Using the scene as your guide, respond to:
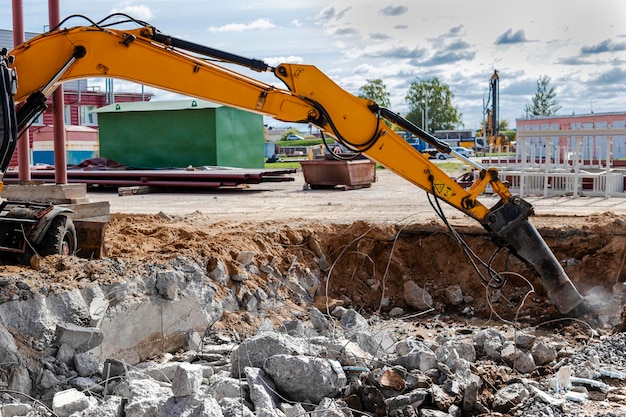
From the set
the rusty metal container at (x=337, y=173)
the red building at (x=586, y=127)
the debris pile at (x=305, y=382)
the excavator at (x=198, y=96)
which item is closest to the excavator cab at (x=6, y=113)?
the excavator at (x=198, y=96)

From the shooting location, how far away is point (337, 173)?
21781mm

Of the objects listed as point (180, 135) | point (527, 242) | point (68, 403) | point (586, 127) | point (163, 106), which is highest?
point (163, 106)

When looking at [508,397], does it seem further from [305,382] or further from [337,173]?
[337,173]

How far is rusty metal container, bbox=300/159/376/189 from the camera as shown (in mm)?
21625

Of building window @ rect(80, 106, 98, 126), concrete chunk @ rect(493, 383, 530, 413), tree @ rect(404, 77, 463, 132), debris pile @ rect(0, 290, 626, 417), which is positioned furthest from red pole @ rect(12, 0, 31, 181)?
tree @ rect(404, 77, 463, 132)

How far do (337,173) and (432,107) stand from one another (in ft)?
195

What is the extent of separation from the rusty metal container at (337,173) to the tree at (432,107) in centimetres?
5218

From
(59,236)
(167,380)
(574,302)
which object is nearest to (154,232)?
(59,236)

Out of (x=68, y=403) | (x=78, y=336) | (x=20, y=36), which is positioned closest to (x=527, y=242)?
(x=78, y=336)

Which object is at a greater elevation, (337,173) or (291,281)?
(337,173)

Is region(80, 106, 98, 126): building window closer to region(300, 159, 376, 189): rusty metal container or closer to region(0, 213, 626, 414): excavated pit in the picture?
region(300, 159, 376, 189): rusty metal container

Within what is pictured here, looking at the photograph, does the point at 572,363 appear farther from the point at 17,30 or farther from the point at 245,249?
the point at 17,30

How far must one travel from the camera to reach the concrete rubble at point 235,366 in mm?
6184

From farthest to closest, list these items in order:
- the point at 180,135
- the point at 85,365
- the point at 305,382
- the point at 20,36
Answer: the point at 180,135, the point at 20,36, the point at 85,365, the point at 305,382
